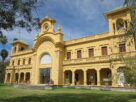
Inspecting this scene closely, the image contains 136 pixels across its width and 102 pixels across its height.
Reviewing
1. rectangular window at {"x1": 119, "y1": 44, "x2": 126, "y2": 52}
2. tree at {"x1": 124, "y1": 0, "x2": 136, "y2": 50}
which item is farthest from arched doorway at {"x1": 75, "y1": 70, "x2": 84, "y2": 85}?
tree at {"x1": 124, "y1": 0, "x2": 136, "y2": 50}

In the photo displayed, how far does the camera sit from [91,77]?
25922 millimetres

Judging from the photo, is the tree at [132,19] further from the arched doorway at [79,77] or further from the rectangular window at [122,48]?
the arched doorway at [79,77]

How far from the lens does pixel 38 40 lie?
103 feet

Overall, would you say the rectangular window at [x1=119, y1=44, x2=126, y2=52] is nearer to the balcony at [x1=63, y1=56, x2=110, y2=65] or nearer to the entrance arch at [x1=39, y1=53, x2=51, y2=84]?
the balcony at [x1=63, y1=56, x2=110, y2=65]

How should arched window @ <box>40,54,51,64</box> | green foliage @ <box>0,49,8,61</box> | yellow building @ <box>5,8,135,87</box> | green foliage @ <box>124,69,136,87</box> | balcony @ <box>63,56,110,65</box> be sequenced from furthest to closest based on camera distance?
green foliage @ <box>0,49,8,61</box>
arched window @ <box>40,54,51,64</box>
balcony @ <box>63,56,110,65</box>
yellow building @ <box>5,8,135,87</box>
green foliage @ <box>124,69,136,87</box>

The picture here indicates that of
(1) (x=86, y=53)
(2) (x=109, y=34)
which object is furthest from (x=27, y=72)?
(2) (x=109, y=34)

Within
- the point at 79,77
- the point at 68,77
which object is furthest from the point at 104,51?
the point at 68,77

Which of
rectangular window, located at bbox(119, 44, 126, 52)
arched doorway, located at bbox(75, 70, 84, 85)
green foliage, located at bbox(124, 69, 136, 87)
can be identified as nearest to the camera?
green foliage, located at bbox(124, 69, 136, 87)

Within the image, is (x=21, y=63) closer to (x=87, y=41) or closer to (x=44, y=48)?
(x=44, y=48)

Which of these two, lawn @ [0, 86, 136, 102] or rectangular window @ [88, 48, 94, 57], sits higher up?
rectangular window @ [88, 48, 94, 57]

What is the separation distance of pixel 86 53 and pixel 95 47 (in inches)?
83.6

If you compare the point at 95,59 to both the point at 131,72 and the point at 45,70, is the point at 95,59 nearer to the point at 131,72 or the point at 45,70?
the point at 45,70

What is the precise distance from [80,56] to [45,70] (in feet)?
27.3

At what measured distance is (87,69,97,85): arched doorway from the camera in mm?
25634
